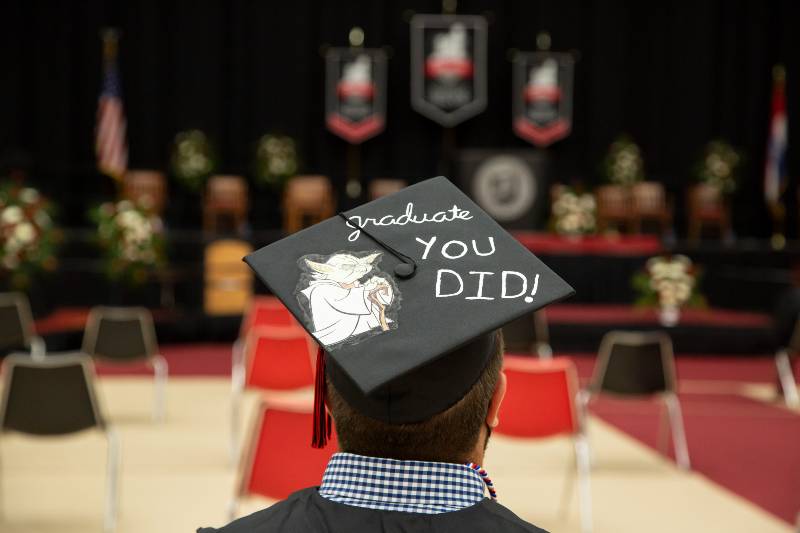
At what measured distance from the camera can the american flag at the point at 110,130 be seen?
1201 cm

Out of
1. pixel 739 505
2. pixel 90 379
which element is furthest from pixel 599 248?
pixel 90 379

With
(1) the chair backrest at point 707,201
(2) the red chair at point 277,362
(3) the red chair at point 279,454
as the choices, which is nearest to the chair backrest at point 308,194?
(1) the chair backrest at point 707,201

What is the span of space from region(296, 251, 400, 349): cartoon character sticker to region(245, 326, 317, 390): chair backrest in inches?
135

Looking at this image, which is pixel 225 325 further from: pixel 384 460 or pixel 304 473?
pixel 384 460

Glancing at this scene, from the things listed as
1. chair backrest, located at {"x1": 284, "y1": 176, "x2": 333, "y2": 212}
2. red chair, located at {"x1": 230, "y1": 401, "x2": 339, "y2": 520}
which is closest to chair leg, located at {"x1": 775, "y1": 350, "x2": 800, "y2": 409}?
red chair, located at {"x1": 230, "y1": 401, "x2": 339, "y2": 520}

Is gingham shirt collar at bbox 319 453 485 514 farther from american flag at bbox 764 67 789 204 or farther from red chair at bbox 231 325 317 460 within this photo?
american flag at bbox 764 67 789 204

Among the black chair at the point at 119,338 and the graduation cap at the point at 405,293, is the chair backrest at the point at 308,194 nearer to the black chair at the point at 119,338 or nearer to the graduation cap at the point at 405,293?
the black chair at the point at 119,338

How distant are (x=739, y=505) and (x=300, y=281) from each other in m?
3.42

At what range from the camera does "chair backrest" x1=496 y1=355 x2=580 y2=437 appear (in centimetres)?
377

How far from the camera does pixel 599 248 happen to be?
31.9ft

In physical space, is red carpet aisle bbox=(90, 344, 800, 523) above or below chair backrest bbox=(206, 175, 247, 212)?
below

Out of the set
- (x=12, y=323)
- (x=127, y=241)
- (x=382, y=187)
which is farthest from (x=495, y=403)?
(x=382, y=187)

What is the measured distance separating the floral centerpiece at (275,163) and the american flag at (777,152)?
645cm

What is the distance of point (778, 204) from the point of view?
42.4 ft
